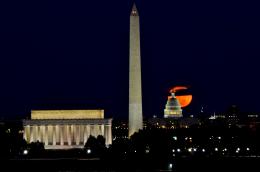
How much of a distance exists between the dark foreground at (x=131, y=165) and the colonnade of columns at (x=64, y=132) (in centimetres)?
6933

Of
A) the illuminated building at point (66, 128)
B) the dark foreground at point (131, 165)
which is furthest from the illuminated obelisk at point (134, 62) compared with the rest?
the dark foreground at point (131, 165)

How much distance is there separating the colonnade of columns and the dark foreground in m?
69.3

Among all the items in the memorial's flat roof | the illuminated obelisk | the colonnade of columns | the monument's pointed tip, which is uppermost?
the monument's pointed tip

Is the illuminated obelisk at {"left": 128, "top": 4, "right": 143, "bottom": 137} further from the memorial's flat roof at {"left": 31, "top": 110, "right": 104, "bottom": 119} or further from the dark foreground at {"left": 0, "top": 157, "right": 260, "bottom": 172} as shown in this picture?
the dark foreground at {"left": 0, "top": 157, "right": 260, "bottom": 172}

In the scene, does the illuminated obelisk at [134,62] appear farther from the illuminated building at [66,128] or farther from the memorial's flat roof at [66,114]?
the memorial's flat roof at [66,114]

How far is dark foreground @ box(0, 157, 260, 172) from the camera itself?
7606cm

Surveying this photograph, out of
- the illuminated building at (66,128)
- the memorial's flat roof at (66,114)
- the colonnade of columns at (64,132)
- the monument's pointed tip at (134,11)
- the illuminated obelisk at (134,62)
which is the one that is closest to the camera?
the illuminated obelisk at (134,62)

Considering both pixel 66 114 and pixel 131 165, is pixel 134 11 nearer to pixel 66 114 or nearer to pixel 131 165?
pixel 66 114

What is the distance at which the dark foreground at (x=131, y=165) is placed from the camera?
76062mm

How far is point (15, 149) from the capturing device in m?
111

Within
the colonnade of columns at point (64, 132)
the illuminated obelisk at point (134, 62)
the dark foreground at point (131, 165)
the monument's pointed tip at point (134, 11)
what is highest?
the monument's pointed tip at point (134, 11)

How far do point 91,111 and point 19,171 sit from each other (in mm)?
87435

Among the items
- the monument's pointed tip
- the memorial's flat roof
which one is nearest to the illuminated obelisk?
the monument's pointed tip

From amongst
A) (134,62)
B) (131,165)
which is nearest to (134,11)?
(134,62)
